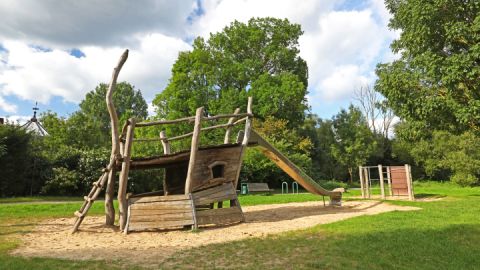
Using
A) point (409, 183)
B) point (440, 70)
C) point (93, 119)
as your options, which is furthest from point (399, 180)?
point (93, 119)

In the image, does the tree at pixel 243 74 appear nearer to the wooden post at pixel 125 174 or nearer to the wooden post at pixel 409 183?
the wooden post at pixel 409 183

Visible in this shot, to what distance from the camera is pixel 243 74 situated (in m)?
35.9

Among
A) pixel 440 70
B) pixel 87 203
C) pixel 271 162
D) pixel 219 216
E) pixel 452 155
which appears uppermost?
pixel 440 70

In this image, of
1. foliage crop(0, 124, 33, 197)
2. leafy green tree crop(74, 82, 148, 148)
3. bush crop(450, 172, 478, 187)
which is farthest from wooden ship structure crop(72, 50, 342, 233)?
leafy green tree crop(74, 82, 148, 148)

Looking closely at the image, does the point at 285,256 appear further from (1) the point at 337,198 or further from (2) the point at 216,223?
(1) the point at 337,198

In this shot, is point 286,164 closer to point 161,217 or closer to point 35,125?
point 161,217

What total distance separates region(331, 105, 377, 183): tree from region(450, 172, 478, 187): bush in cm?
983

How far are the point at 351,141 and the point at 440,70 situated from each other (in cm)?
2811

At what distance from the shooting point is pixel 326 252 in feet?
21.0

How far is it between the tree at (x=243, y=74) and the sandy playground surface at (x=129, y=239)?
75.6ft

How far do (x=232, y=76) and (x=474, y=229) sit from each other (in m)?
29.8

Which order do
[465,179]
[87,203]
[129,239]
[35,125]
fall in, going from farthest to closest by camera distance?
[35,125] → [465,179] → [87,203] → [129,239]

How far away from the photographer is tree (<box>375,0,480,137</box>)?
1506 cm

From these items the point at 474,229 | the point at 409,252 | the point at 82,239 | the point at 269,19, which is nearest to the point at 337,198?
the point at 474,229
